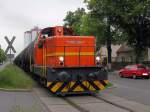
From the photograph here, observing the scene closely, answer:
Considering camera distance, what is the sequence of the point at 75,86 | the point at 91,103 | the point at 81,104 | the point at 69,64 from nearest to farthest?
the point at 81,104
the point at 91,103
the point at 75,86
the point at 69,64

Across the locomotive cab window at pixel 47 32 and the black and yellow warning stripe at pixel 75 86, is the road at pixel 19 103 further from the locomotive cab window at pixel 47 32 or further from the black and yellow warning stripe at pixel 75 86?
the locomotive cab window at pixel 47 32

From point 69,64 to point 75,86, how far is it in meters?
1.46

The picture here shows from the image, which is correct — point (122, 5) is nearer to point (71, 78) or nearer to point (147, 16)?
point (147, 16)

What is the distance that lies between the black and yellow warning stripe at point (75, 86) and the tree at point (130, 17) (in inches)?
1334

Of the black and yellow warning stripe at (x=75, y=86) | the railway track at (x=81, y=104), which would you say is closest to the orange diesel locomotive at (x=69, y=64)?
the black and yellow warning stripe at (x=75, y=86)

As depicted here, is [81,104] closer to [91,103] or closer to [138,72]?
[91,103]

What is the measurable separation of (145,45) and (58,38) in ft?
127

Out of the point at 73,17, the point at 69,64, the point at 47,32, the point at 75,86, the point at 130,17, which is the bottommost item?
the point at 75,86

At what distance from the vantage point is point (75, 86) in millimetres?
17734

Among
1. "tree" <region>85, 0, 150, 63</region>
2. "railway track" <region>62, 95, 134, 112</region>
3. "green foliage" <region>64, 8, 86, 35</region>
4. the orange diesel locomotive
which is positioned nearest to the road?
"railway track" <region>62, 95, 134, 112</region>

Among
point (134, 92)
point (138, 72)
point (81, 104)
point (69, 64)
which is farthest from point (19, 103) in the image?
point (138, 72)

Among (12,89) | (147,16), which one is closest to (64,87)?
(12,89)

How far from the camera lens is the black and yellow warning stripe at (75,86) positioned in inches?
691

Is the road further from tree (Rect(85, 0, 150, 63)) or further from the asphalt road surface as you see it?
tree (Rect(85, 0, 150, 63))
